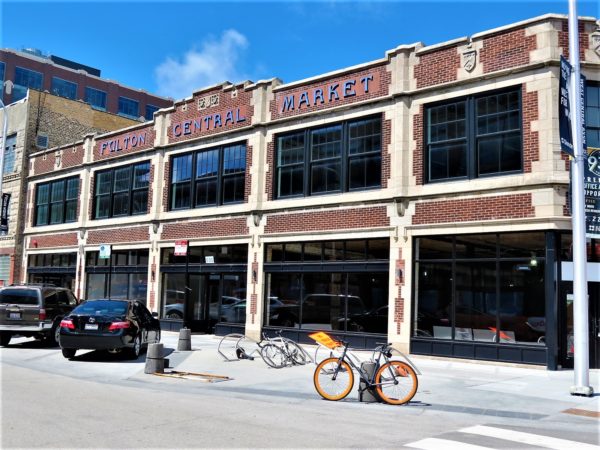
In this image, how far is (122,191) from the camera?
25969mm

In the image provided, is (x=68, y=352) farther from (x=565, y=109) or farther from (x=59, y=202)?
(x=59, y=202)

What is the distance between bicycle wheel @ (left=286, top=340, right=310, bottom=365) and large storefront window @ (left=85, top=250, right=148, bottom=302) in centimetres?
1090

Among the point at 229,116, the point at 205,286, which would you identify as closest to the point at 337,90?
the point at 229,116

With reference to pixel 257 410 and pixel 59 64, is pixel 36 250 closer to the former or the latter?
pixel 257 410

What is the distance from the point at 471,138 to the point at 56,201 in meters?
22.3

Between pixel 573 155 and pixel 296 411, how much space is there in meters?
7.07

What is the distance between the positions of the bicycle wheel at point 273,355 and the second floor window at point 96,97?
216ft

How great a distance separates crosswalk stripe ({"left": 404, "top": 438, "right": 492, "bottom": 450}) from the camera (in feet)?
21.9

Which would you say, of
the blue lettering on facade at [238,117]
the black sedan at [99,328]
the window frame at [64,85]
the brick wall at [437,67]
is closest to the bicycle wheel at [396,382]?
the black sedan at [99,328]

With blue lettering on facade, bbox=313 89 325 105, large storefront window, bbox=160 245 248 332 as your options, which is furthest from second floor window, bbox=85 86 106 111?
blue lettering on facade, bbox=313 89 325 105

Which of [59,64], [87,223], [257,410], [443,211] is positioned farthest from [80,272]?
[59,64]

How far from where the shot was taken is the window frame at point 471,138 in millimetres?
14859

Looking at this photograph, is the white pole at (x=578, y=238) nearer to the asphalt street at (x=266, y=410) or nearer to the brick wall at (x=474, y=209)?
the asphalt street at (x=266, y=410)

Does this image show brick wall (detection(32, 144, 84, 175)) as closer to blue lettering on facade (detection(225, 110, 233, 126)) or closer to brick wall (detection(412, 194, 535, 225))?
blue lettering on facade (detection(225, 110, 233, 126))
